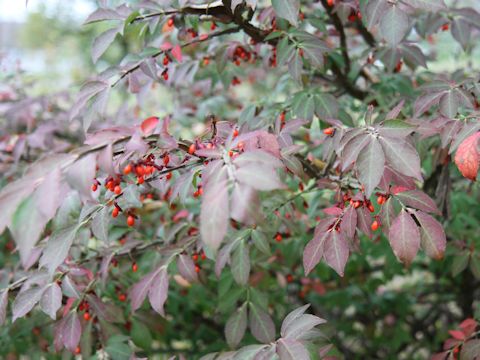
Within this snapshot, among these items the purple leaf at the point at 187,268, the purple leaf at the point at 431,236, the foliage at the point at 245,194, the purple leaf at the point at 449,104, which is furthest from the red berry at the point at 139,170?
the purple leaf at the point at 449,104

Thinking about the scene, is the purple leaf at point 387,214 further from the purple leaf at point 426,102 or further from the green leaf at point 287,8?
the green leaf at point 287,8

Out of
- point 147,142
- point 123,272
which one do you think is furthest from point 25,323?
point 147,142

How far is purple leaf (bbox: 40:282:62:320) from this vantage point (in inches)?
58.2

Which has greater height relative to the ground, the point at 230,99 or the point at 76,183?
the point at 76,183

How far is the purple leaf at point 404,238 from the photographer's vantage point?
1.22 meters

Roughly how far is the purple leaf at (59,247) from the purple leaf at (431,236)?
0.84 metres

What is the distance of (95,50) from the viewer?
174 centimetres

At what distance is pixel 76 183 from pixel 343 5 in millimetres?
1288

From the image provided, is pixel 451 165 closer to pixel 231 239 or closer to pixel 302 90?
pixel 302 90

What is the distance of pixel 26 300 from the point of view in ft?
5.03

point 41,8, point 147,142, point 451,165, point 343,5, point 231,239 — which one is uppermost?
point 147,142

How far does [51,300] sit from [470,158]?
1.13 m

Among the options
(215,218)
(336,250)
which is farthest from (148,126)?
(336,250)

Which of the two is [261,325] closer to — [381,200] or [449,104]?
[381,200]
